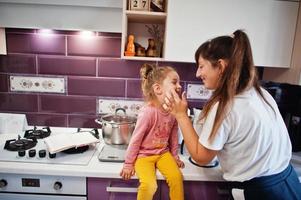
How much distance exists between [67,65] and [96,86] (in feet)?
0.70

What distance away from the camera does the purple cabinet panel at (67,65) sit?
4.80 feet

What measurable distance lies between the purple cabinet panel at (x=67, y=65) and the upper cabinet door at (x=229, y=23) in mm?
543

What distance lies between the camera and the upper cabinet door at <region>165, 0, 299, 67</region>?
1135 millimetres

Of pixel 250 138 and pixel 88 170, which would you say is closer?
pixel 250 138

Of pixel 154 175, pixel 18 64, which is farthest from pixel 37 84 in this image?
pixel 154 175

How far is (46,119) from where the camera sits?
155 cm

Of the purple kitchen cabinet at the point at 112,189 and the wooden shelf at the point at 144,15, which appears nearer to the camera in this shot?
the purple kitchen cabinet at the point at 112,189

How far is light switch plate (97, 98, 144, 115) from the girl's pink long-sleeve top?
42 cm

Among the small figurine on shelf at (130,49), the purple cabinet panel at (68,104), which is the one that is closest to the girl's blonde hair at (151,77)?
the small figurine on shelf at (130,49)

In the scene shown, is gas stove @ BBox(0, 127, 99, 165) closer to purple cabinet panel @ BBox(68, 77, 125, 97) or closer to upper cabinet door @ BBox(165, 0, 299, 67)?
purple cabinet panel @ BBox(68, 77, 125, 97)

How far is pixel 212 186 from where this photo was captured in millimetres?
1070

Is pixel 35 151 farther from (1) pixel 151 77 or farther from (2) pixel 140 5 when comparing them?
(2) pixel 140 5

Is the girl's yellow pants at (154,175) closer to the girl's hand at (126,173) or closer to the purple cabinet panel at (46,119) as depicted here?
the girl's hand at (126,173)

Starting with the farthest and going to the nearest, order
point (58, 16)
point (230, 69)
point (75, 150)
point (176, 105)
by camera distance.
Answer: point (58, 16), point (75, 150), point (176, 105), point (230, 69)
